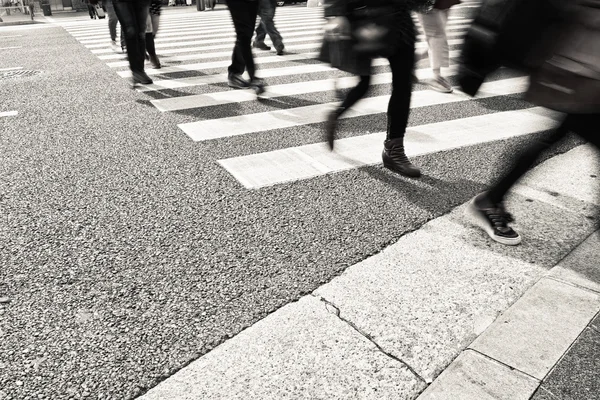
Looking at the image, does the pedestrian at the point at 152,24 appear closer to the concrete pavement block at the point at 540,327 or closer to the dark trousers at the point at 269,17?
the dark trousers at the point at 269,17

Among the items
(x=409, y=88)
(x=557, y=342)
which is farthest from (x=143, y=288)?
(x=409, y=88)

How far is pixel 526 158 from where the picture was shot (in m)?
2.53

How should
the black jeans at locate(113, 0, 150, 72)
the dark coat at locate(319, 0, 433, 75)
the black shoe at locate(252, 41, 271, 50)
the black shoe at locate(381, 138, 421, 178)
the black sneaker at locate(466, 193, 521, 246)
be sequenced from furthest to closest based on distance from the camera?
the black shoe at locate(252, 41, 271, 50), the black jeans at locate(113, 0, 150, 72), the black shoe at locate(381, 138, 421, 178), the dark coat at locate(319, 0, 433, 75), the black sneaker at locate(466, 193, 521, 246)

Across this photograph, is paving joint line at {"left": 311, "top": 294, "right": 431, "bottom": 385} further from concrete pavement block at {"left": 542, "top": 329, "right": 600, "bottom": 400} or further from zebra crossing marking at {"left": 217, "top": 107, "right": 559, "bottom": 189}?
zebra crossing marking at {"left": 217, "top": 107, "right": 559, "bottom": 189}

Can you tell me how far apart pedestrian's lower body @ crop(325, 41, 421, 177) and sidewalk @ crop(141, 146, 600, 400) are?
2.80 ft

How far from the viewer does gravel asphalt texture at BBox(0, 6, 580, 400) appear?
1892mm

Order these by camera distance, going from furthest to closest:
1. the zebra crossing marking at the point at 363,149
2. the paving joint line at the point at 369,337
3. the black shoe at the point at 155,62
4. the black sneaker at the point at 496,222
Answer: the black shoe at the point at 155,62 < the zebra crossing marking at the point at 363,149 < the black sneaker at the point at 496,222 < the paving joint line at the point at 369,337

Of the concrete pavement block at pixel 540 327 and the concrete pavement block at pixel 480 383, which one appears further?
the concrete pavement block at pixel 540 327

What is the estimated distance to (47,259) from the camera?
2.48 m

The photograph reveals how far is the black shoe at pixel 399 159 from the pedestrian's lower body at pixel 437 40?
217 cm

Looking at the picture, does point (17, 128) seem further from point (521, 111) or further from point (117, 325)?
point (521, 111)

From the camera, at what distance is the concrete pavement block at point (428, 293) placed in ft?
6.25

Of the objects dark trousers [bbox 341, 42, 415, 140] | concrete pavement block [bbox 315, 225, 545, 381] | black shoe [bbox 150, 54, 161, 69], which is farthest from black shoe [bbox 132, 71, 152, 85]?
concrete pavement block [bbox 315, 225, 545, 381]

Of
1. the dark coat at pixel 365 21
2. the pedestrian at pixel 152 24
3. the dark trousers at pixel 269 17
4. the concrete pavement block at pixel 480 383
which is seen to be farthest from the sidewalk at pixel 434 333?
the dark trousers at pixel 269 17
